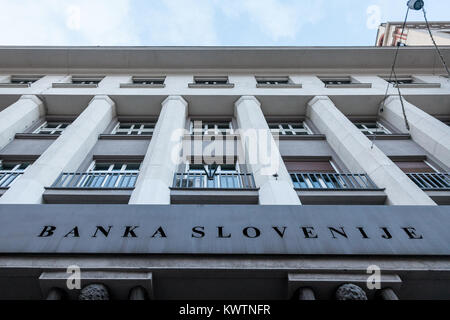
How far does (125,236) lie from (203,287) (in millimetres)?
1369

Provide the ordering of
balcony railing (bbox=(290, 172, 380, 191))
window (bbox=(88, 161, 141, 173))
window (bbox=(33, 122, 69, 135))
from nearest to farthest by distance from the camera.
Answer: balcony railing (bbox=(290, 172, 380, 191)) < window (bbox=(88, 161, 141, 173)) < window (bbox=(33, 122, 69, 135))

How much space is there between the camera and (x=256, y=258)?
3.81 meters

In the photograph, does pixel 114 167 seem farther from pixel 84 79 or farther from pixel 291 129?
pixel 84 79

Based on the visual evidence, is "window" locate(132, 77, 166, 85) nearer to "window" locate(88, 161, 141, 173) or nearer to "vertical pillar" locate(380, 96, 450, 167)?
"window" locate(88, 161, 141, 173)

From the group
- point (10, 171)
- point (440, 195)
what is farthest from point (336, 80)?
point (10, 171)

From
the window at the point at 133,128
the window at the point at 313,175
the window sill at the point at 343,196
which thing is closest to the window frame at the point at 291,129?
the window at the point at 313,175

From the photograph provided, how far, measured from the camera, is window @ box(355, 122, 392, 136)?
39.1ft

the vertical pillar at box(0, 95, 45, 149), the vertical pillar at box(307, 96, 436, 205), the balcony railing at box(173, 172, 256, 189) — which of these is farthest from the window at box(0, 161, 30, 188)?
the vertical pillar at box(307, 96, 436, 205)

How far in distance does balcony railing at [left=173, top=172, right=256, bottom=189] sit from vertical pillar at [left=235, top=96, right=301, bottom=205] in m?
0.31

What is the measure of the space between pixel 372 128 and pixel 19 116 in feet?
50.1

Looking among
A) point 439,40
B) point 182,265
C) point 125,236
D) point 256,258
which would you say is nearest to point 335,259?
point 256,258

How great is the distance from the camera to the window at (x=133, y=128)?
39.6 ft

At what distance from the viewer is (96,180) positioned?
7.89m
